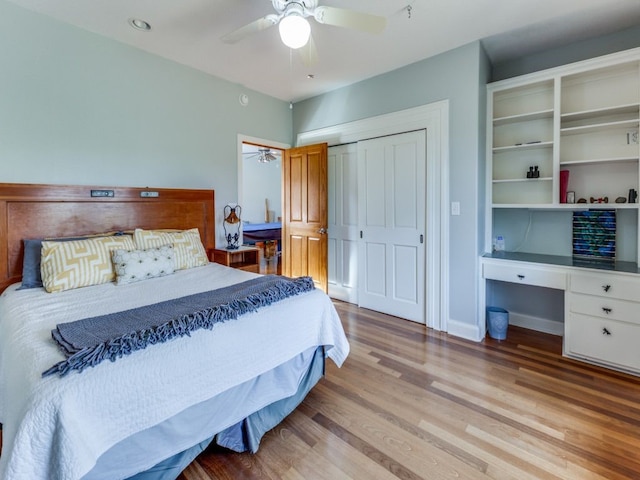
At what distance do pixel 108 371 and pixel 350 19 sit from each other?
2189 mm

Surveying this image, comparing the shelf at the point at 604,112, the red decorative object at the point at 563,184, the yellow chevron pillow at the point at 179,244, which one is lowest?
the yellow chevron pillow at the point at 179,244

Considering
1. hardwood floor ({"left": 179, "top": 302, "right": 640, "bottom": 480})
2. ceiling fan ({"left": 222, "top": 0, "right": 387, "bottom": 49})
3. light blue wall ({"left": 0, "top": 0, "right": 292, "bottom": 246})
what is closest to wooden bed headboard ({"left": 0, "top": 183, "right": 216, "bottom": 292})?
light blue wall ({"left": 0, "top": 0, "right": 292, "bottom": 246})

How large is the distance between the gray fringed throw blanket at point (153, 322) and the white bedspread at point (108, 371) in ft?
0.11

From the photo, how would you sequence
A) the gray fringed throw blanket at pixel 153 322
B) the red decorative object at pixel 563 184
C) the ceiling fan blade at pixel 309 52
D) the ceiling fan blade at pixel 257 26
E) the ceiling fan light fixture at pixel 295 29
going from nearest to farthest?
the gray fringed throw blanket at pixel 153 322 < the ceiling fan light fixture at pixel 295 29 < the ceiling fan blade at pixel 257 26 < the ceiling fan blade at pixel 309 52 < the red decorative object at pixel 563 184

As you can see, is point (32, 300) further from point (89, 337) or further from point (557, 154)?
point (557, 154)

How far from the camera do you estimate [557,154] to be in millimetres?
2684

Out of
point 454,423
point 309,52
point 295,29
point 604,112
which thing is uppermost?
point 309,52

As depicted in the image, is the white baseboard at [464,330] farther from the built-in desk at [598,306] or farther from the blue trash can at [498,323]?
the built-in desk at [598,306]

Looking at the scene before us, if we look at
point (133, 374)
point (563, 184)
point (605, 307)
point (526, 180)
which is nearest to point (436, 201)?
point (526, 180)

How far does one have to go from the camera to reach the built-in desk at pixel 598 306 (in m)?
2.23

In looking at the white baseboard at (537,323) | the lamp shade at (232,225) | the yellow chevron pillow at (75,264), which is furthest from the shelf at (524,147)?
the yellow chevron pillow at (75,264)

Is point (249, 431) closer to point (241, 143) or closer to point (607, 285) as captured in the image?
point (607, 285)

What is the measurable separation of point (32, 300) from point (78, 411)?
1.26 m

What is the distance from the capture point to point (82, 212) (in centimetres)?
262
